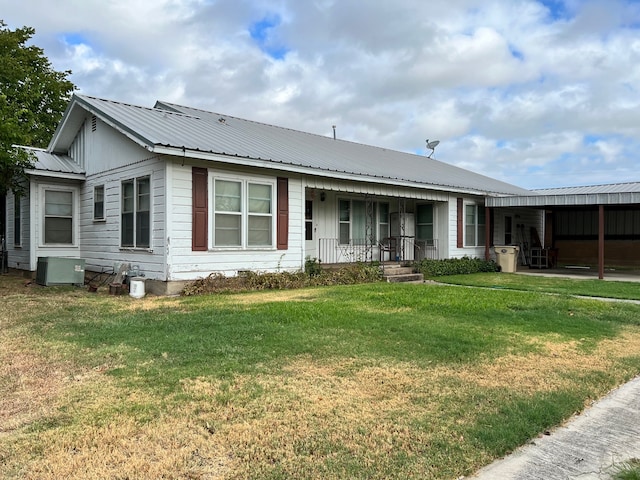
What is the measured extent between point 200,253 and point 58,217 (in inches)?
216

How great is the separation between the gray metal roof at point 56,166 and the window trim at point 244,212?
500cm

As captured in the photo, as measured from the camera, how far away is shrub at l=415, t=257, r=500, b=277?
15.2 m

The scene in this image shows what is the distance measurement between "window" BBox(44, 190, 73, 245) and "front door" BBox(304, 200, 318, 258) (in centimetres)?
656

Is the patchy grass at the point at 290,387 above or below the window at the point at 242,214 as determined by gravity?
below


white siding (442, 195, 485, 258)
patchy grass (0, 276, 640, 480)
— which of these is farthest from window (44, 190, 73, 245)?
white siding (442, 195, 485, 258)

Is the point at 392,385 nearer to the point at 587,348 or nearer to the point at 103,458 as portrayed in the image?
the point at 103,458

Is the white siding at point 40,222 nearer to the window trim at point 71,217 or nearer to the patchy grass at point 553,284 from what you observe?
the window trim at point 71,217

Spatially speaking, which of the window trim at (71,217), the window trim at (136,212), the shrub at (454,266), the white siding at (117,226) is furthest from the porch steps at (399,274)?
the window trim at (71,217)

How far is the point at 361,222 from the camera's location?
16.0 meters

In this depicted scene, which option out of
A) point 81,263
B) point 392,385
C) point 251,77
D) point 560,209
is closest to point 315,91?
point 251,77

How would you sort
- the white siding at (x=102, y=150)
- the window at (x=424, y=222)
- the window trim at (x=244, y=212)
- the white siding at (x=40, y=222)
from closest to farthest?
the window trim at (x=244, y=212), the white siding at (x=102, y=150), the white siding at (x=40, y=222), the window at (x=424, y=222)

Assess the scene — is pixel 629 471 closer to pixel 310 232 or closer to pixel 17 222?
pixel 310 232

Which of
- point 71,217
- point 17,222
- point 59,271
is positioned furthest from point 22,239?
point 59,271

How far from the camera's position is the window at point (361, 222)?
50.9 feet
